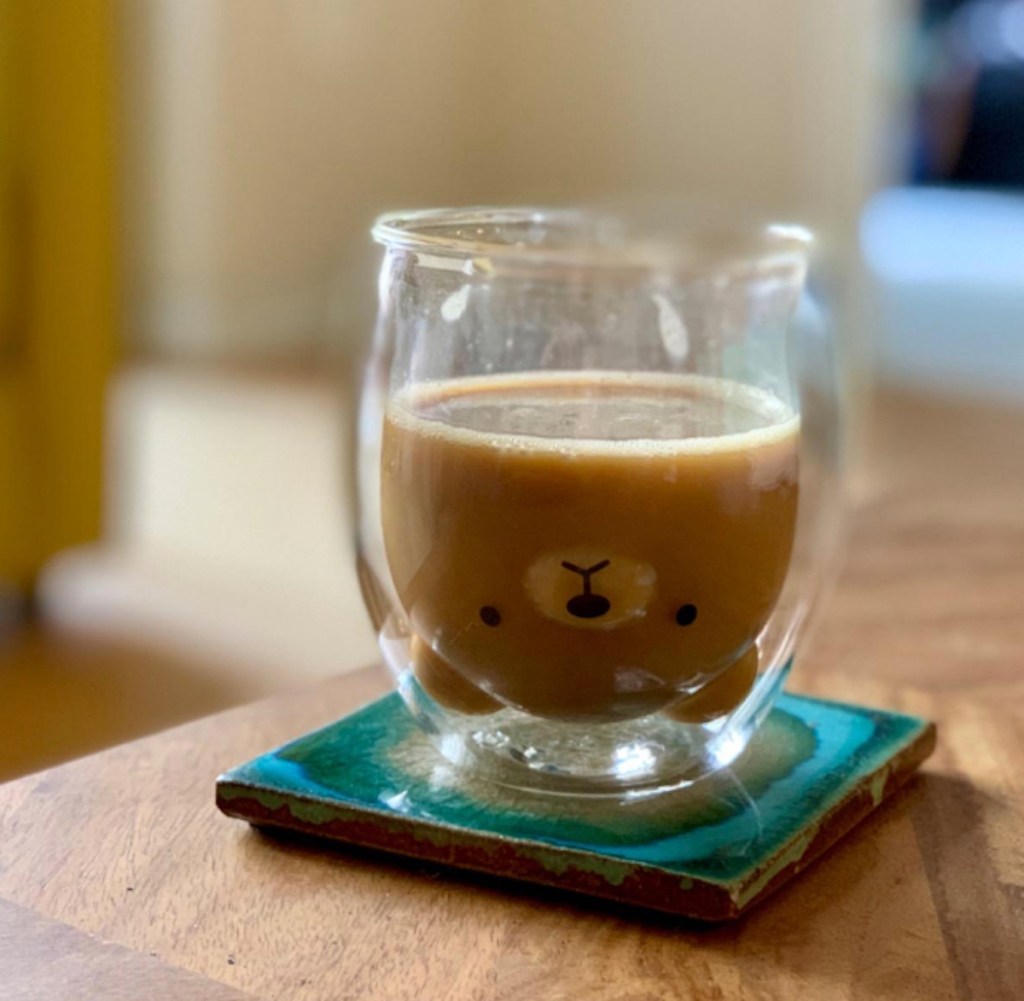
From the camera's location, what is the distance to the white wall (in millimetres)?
2930

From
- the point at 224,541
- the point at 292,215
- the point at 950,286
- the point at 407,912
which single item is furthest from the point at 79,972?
the point at 950,286

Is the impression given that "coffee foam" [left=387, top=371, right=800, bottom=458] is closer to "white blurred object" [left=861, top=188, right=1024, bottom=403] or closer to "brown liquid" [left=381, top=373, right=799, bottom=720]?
"brown liquid" [left=381, top=373, right=799, bottom=720]

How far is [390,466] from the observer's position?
0.45 meters

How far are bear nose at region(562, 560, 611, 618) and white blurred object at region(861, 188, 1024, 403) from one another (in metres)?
3.22

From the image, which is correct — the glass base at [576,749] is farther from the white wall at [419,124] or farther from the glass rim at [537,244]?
the white wall at [419,124]

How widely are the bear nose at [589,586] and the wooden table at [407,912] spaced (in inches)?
3.0

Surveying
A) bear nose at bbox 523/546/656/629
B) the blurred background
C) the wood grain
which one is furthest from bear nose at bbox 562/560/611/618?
the blurred background

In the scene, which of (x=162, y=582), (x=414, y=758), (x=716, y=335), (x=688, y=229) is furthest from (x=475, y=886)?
(x=688, y=229)

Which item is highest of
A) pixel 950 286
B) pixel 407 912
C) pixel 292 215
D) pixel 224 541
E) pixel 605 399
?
pixel 605 399

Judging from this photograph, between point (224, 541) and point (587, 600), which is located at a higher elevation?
point (587, 600)

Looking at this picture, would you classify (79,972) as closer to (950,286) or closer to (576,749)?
(576,749)

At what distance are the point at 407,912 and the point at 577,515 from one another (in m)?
0.11

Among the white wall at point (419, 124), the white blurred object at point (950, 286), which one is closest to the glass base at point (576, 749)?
the white wall at point (419, 124)

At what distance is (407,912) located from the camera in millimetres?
385
